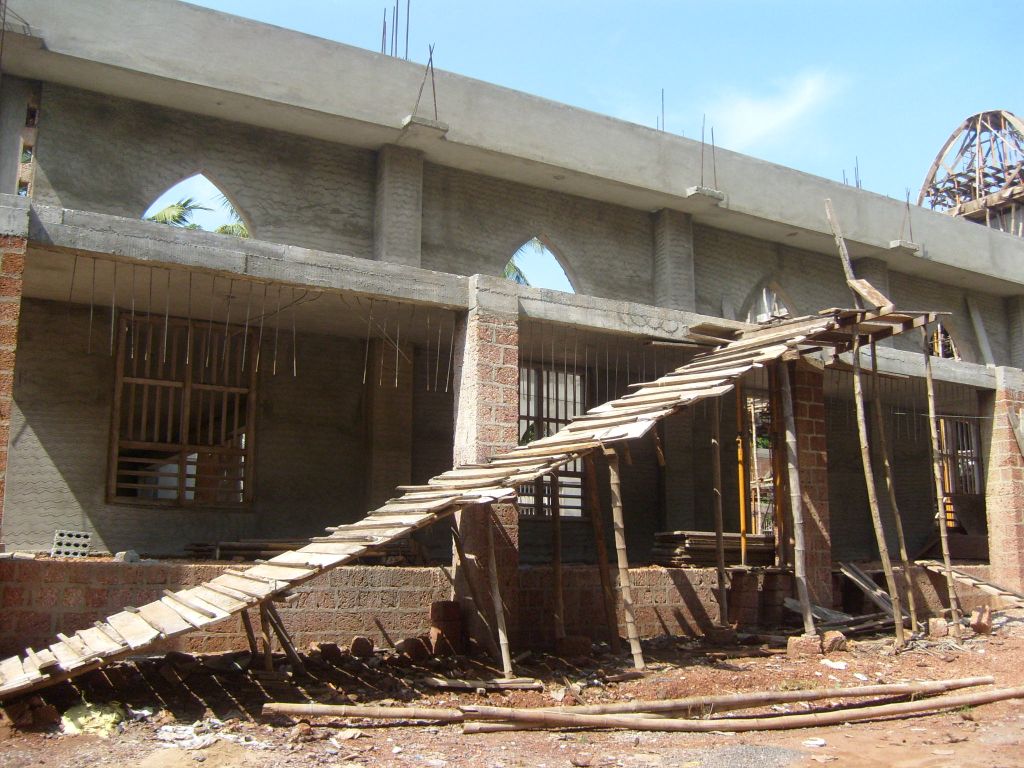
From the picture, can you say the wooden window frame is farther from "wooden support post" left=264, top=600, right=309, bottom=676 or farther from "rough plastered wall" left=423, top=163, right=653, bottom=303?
"wooden support post" left=264, top=600, right=309, bottom=676

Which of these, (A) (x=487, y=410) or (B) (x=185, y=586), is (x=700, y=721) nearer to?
(A) (x=487, y=410)

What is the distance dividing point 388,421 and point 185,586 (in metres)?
4.26

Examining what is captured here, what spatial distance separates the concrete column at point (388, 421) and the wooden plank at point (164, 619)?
500cm

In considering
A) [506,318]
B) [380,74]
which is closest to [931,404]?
[506,318]

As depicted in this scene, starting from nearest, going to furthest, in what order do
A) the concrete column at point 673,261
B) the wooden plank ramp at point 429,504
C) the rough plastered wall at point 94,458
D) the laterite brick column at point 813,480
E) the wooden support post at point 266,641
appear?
the wooden plank ramp at point 429,504 → the wooden support post at point 266,641 → the rough plastered wall at point 94,458 → the laterite brick column at point 813,480 → the concrete column at point 673,261

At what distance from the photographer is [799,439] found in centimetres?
1164

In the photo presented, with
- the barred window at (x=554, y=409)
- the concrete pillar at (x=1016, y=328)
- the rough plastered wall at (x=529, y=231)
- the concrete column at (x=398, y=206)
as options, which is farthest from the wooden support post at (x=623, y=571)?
the concrete pillar at (x=1016, y=328)

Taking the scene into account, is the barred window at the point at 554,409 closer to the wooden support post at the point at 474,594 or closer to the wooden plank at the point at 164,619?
the wooden support post at the point at 474,594

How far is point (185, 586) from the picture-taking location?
854 cm

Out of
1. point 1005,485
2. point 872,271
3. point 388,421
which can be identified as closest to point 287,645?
point 388,421

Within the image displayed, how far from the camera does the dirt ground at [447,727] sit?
590 centimetres

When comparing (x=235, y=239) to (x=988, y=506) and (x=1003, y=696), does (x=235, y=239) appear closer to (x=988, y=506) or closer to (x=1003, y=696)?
(x=1003, y=696)

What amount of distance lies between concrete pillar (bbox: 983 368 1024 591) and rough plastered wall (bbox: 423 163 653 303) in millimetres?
5368

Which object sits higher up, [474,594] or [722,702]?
[474,594]
